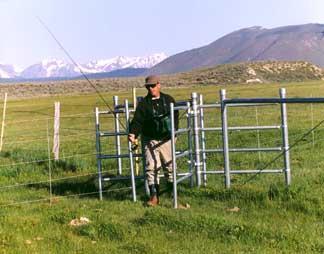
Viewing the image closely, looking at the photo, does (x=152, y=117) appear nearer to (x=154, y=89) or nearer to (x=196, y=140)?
(x=154, y=89)

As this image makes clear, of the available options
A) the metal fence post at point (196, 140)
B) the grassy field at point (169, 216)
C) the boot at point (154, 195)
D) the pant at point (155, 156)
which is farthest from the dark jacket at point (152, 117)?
the grassy field at point (169, 216)

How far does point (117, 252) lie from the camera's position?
814 centimetres

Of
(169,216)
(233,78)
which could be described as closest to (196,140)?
(169,216)

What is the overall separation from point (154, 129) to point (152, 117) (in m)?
0.21

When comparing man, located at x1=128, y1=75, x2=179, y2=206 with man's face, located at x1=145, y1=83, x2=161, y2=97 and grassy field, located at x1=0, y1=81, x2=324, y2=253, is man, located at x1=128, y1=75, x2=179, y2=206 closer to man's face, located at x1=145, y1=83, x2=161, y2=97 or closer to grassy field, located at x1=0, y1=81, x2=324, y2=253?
man's face, located at x1=145, y1=83, x2=161, y2=97

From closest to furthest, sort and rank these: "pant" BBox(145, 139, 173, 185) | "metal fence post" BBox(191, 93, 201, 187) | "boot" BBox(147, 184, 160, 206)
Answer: "boot" BBox(147, 184, 160, 206) → "pant" BBox(145, 139, 173, 185) → "metal fence post" BBox(191, 93, 201, 187)

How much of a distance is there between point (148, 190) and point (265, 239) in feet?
12.6

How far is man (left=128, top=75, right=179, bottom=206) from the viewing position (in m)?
10.8

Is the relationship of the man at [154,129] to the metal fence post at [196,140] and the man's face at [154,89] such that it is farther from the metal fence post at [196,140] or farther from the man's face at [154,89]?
the metal fence post at [196,140]

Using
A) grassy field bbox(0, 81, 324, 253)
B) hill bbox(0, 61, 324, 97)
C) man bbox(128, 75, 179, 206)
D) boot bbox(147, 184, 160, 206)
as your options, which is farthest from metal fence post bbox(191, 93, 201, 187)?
hill bbox(0, 61, 324, 97)

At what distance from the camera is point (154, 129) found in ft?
36.0

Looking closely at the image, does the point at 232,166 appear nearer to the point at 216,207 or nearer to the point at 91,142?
the point at 216,207

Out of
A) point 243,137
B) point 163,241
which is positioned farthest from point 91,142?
point 163,241

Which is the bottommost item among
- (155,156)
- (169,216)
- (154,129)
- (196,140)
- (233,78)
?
(169,216)
